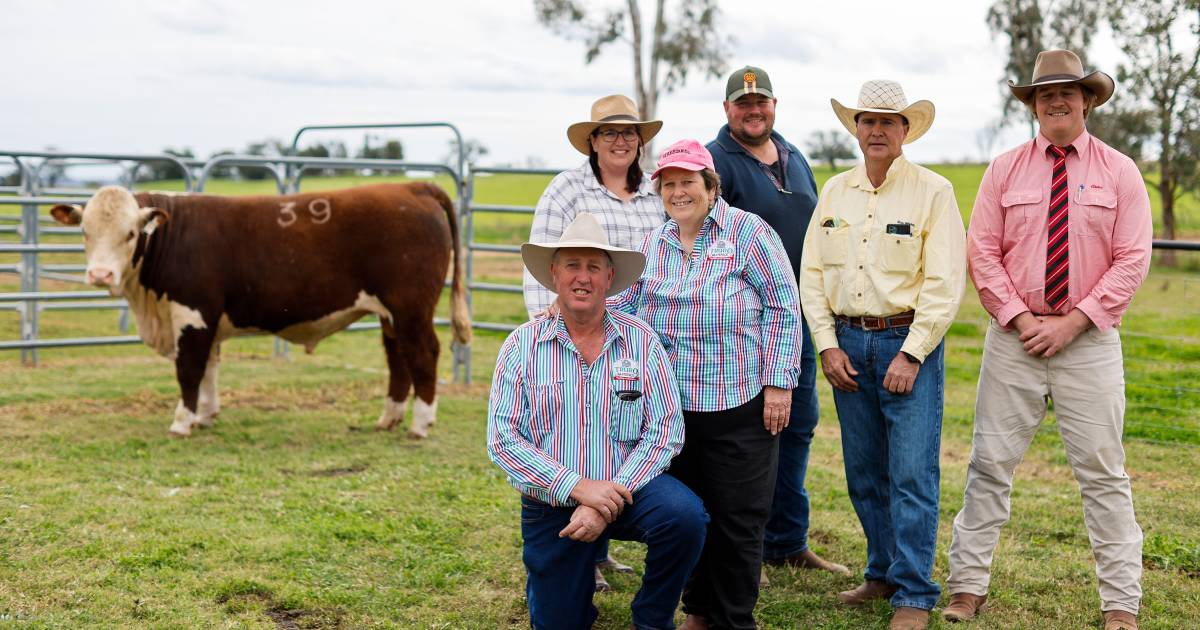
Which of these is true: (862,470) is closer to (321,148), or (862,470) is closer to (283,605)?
(283,605)

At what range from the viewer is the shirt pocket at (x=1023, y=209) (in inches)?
145

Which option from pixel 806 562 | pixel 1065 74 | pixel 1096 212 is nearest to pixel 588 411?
pixel 806 562

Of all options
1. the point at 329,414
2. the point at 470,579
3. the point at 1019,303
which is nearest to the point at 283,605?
the point at 470,579

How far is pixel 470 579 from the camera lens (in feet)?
14.1

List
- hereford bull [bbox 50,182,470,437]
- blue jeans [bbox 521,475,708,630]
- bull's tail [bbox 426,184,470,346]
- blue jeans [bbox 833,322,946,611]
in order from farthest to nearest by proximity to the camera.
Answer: bull's tail [bbox 426,184,470,346], hereford bull [bbox 50,182,470,437], blue jeans [bbox 833,322,946,611], blue jeans [bbox 521,475,708,630]

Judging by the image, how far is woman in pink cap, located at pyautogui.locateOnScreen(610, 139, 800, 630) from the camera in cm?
353

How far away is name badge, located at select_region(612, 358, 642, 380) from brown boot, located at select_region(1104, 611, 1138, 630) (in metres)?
1.88

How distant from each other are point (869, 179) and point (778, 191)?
1.41 feet

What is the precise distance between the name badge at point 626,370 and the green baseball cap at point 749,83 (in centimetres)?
125

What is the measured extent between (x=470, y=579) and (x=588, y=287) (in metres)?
1.51

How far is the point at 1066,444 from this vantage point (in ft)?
12.3

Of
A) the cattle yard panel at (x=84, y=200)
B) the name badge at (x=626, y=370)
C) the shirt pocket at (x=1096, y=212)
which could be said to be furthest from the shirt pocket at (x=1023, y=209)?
the cattle yard panel at (x=84, y=200)

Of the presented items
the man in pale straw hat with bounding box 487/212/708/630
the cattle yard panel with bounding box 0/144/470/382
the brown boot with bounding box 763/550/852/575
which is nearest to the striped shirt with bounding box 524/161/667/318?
the man in pale straw hat with bounding box 487/212/708/630

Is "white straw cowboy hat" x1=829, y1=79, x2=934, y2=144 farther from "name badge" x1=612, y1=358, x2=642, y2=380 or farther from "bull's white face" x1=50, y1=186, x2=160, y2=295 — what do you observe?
"bull's white face" x1=50, y1=186, x2=160, y2=295
